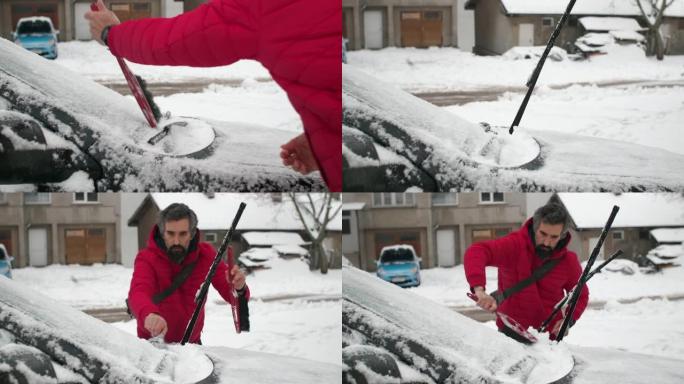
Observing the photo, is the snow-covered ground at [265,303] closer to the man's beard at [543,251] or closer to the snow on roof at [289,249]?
the snow on roof at [289,249]

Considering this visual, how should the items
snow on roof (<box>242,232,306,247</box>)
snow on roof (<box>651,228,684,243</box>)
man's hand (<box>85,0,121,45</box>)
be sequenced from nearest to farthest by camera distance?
man's hand (<box>85,0,121,45</box>) < snow on roof (<box>242,232,306,247</box>) < snow on roof (<box>651,228,684,243</box>)

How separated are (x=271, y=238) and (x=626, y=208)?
3.27 ft

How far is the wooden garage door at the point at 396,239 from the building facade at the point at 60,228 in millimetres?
713

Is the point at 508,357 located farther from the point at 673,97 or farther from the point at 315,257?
the point at 673,97

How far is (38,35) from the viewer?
8.30 feet

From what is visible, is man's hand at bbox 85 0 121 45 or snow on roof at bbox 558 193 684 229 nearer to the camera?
Result: man's hand at bbox 85 0 121 45

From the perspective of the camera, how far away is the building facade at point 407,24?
8.41ft

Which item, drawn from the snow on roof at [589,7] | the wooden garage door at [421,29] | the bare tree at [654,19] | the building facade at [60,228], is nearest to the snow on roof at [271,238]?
the building facade at [60,228]

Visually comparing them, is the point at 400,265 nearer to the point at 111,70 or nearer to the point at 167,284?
the point at 167,284

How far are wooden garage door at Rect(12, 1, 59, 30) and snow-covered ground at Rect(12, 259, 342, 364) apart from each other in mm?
677

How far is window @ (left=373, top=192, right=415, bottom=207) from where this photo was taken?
261 centimetres

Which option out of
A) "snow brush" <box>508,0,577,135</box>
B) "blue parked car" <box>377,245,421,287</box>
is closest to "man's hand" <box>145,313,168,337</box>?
"blue parked car" <box>377,245,421,287</box>

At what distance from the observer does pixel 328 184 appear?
2.56 metres

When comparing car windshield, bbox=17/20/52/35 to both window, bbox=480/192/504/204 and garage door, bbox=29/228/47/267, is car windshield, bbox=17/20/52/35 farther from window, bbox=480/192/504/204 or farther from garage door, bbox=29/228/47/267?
window, bbox=480/192/504/204
